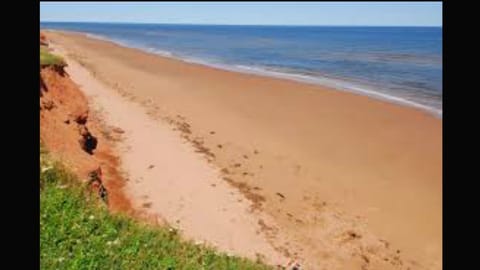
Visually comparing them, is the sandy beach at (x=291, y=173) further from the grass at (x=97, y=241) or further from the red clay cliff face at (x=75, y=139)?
the grass at (x=97, y=241)

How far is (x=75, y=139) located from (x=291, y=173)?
5.43 metres

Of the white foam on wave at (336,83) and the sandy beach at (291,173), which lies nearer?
the sandy beach at (291,173)

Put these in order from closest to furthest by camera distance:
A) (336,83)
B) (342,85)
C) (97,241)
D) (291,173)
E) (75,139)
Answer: (97,241)
(75,139)
(291,173)
(342,85)
(336,83)

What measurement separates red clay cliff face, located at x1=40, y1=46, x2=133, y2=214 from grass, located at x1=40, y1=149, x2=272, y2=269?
55.2 inches

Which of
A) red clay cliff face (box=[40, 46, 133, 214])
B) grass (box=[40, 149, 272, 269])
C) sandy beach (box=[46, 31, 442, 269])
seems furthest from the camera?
sandy beach (box=[46, 31, 442, 269])

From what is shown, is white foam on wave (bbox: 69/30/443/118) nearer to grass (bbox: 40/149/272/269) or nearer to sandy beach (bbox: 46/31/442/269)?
sandy beach (bbox: 46/31/442/269)

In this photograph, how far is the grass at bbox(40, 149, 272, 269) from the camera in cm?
553

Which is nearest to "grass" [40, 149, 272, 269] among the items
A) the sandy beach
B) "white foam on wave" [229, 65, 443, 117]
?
the sandy beach

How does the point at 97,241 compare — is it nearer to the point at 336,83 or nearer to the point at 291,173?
the point at 291,173

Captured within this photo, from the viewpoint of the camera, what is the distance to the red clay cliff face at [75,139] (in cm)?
905

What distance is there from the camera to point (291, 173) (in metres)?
13.2

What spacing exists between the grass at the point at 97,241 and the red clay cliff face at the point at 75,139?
55.2 inches

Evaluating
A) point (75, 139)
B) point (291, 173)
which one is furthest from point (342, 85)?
point (75, 139)

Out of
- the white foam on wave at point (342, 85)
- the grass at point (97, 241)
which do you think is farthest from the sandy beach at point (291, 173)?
the grass at point (97, 241)
